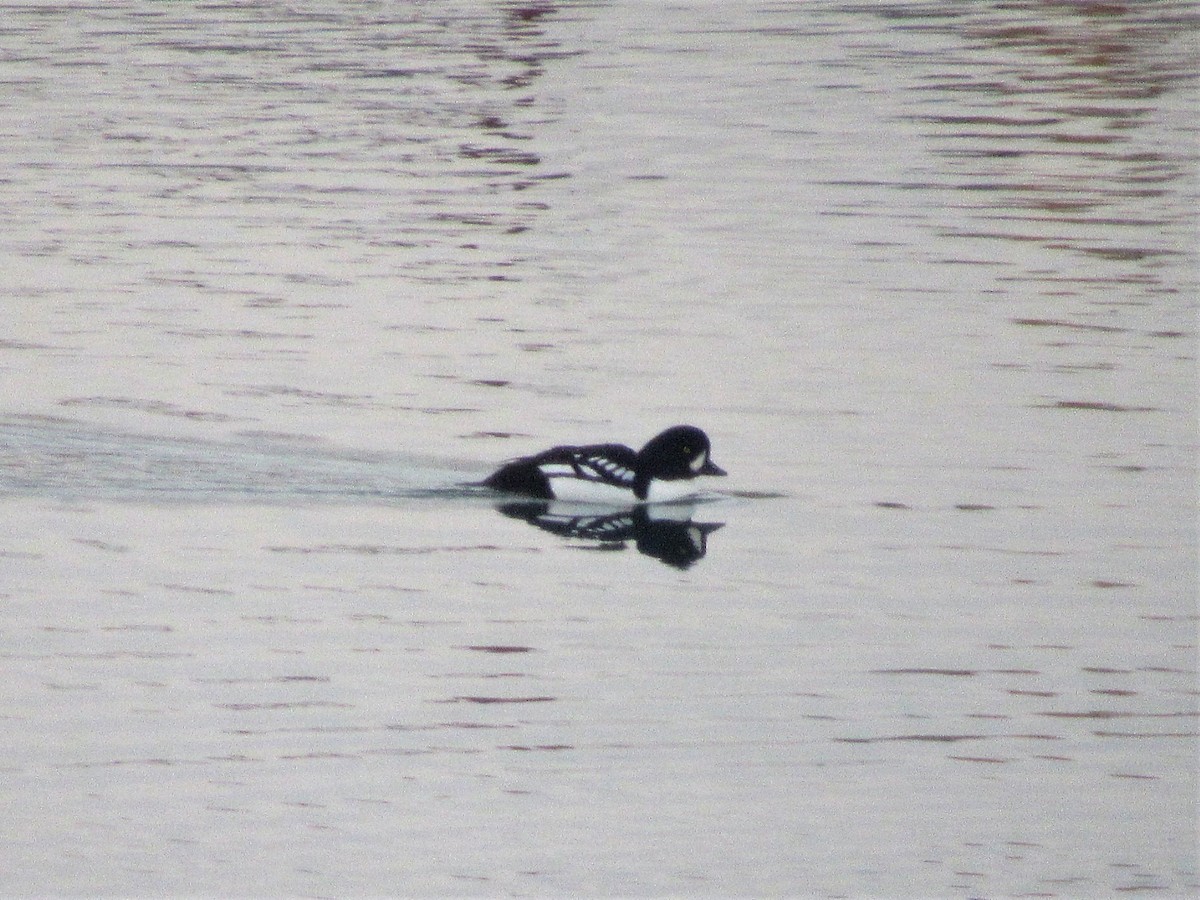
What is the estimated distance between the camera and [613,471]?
13.3 m

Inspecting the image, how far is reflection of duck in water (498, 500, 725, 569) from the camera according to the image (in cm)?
1262

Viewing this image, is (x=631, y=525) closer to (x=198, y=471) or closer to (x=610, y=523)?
(x=610, y=523)

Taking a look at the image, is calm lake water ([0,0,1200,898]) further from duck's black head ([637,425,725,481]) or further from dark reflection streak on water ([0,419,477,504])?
duck's black head ([637,425,725,481])

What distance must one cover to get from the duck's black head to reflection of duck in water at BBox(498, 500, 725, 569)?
25 cm

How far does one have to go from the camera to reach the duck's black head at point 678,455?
13.2 meters

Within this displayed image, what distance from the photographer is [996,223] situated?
22125 mm

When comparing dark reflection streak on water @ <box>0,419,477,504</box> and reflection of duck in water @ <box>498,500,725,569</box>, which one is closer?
reflection of duck in water @ <box>498,500,725,569</box>

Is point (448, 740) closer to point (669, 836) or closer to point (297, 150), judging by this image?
point (669, 836)

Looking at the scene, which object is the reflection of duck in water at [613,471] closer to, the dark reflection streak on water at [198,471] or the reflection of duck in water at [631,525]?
the reflection of duck in water at [631,525]

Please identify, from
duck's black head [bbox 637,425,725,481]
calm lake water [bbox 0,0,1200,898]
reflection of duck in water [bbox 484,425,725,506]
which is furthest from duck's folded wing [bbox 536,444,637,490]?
calm lake water [bbox 0,0,1200,898]

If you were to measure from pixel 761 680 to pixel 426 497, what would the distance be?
12.4 ft

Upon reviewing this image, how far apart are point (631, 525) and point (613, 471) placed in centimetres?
33

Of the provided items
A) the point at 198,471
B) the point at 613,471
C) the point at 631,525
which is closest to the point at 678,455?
the point at 613,471

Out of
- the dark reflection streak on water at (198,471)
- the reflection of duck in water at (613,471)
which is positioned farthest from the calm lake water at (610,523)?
the reflection of duck in water at (613,471)
